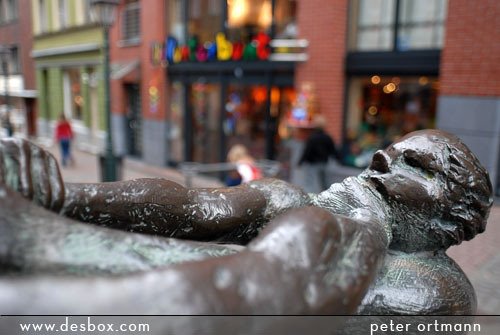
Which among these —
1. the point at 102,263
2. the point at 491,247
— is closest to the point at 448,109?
the point at 491,247

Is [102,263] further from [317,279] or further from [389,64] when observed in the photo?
[389,64]

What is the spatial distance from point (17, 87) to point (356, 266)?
85.3ft

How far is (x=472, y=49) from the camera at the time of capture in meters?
6.93

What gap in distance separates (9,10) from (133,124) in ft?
35.4

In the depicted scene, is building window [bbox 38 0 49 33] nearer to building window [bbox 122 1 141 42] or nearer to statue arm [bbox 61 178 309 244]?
building window [bbox 122 1 141 42]

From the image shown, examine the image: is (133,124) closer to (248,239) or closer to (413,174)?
(248,239)

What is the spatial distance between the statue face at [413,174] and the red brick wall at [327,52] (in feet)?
22.6

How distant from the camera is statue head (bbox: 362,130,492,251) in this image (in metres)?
1.79

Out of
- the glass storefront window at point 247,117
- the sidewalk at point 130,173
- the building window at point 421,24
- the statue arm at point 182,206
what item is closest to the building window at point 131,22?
the sidewalk at point 130,173

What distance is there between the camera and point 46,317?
1076 mm

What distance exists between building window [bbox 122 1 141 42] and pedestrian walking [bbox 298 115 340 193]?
8.16 metres

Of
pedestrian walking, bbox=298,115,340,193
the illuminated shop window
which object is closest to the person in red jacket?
the illuminated shop window

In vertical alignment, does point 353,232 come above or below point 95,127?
above

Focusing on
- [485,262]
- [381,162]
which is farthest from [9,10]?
[381,162]
